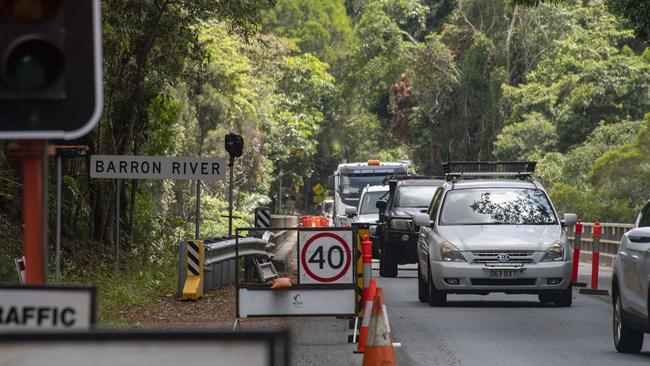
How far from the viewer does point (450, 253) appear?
1923 centimetres

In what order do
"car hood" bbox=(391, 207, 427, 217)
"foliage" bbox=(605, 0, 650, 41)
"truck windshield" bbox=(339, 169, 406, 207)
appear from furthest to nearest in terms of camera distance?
"truck windshield" bbox=(339, 169, 406, 207) < "car hood" bbox=(391, 207, 427, 217) < "foliage" bbox=(605, 0, 650, 41)

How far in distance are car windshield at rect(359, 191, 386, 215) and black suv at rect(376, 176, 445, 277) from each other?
5.61 meters

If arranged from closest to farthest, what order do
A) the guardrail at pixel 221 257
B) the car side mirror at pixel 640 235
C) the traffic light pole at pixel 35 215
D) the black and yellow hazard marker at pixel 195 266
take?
the traffic light pole at pixel 35 215
the car side mirror at pixel 640 235
the black and yellow hazard marker at pixel 195 266
the guardrail at pixel 221 257

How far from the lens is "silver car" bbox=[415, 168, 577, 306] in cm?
1908

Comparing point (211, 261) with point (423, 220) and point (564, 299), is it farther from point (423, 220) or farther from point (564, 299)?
point (564, 299)

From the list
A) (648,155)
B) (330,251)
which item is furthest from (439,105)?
(330,251)

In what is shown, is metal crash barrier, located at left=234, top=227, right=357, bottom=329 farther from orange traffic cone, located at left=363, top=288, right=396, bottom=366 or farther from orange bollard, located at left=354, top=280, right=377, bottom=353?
orange traffic cone, located at left=363, top=288, right=396, bottom=366

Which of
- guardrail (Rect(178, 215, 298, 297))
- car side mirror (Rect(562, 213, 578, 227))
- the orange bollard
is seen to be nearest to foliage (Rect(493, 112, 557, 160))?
guardrail (Rect(178, 215, 298, 297))

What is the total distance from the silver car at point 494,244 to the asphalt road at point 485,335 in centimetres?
34

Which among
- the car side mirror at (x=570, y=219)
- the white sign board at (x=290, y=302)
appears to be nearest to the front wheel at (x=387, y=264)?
the car side mirror at (x=570, y=219)

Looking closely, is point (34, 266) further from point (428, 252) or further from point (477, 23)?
point (477, 23)

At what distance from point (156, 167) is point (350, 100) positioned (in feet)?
179

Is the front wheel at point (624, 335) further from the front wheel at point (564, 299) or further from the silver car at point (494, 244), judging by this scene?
the front wheel at point (564, 299)

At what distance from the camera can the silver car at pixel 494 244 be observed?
19078mm
